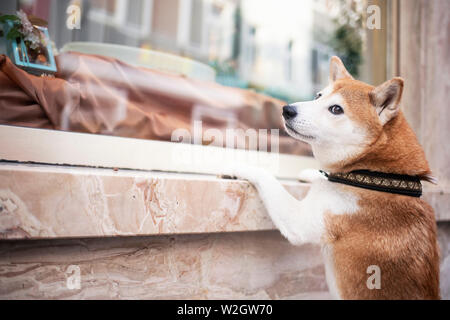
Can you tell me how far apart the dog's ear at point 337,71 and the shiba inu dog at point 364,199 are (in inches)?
6.0

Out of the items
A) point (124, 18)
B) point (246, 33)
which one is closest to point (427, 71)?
point (246, 33)

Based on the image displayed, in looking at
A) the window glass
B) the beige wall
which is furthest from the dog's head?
the beige wall

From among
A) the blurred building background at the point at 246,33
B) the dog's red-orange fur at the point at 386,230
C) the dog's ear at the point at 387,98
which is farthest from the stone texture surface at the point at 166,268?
the blurred building background at the point at 246,33

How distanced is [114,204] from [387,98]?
86 cm

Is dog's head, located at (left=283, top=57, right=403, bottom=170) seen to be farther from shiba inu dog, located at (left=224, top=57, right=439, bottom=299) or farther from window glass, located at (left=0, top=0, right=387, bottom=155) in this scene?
window glass, located at (left=0, top=0, right=387, bottom=155)

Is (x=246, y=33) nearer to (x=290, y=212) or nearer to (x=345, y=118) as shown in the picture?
(x=345, y=118)

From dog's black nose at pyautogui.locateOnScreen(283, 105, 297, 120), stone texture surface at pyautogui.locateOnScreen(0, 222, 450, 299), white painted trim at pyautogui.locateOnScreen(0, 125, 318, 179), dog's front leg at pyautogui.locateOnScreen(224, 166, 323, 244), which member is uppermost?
dog's black nose at pyautogui.locateOnScreen(283, 105, 297, 120)

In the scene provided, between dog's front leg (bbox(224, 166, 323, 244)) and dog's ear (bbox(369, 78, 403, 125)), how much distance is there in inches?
13.2

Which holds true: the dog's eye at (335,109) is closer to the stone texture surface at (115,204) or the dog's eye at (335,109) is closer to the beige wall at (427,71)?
the stone texture surface at (115,204)

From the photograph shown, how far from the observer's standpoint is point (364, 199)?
0.86m

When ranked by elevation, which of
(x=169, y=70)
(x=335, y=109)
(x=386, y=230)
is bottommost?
(x=386, y=230)

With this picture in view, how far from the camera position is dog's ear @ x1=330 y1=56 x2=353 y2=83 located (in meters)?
1.13
